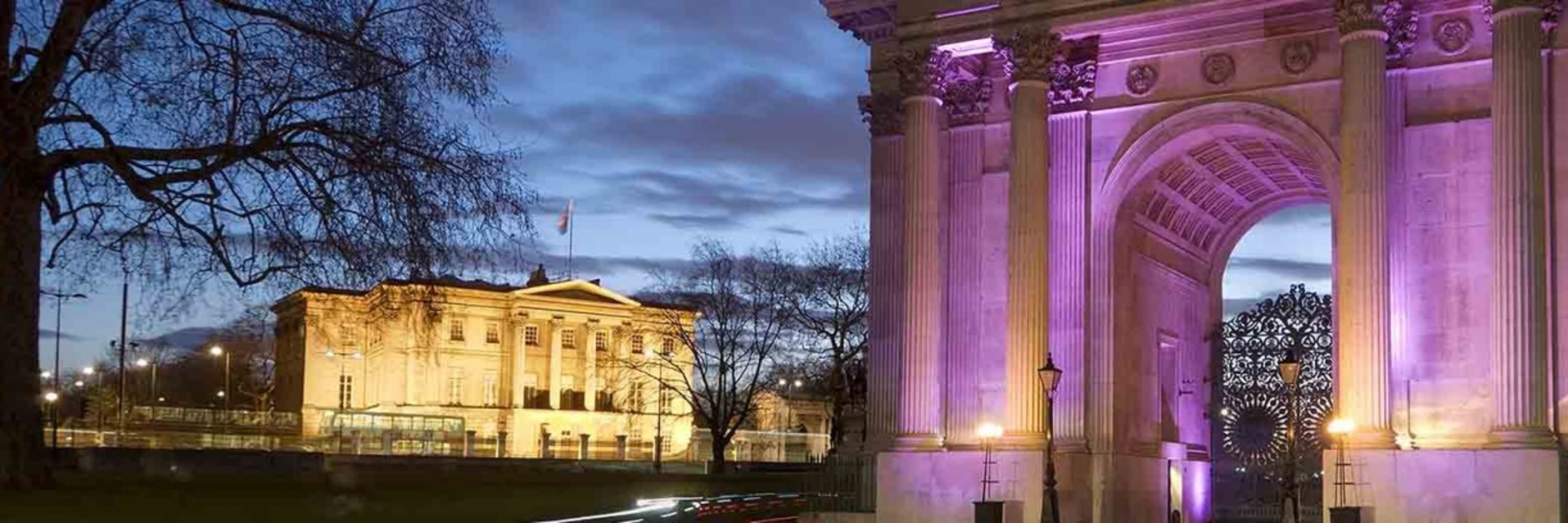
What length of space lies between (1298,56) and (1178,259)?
740 centimetres

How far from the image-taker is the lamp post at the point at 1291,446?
106 feet

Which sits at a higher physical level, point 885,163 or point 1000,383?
point 885,163

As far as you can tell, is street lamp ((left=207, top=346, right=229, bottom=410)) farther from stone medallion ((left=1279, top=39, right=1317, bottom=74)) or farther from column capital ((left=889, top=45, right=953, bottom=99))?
stone medallion ((left=1279, top=39, right=1317, bottom=74))

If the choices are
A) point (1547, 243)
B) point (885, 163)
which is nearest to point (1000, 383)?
point (885, 163)

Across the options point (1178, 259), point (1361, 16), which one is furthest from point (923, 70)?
point (1361, 16)

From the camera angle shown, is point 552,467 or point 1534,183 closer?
point 1534,183

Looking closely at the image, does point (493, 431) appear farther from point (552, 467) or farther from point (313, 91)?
point (313, 91)

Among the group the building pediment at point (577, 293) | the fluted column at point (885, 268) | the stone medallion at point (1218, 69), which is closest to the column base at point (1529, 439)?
the stone medallion at point (1218, 69)

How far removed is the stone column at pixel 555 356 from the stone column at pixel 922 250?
96.0 metres

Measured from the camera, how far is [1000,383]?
33.8m

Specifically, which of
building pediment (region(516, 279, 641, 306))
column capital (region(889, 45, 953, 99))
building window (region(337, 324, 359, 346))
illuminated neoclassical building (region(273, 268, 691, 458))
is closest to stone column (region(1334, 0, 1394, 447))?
column capital (region(889, 45, 953, 99))

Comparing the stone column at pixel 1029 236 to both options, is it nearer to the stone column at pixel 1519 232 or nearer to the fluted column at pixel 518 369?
the stone column at pixel 1519 232

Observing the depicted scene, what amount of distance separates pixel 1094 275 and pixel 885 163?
5.11m

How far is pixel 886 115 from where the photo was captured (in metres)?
36.0
